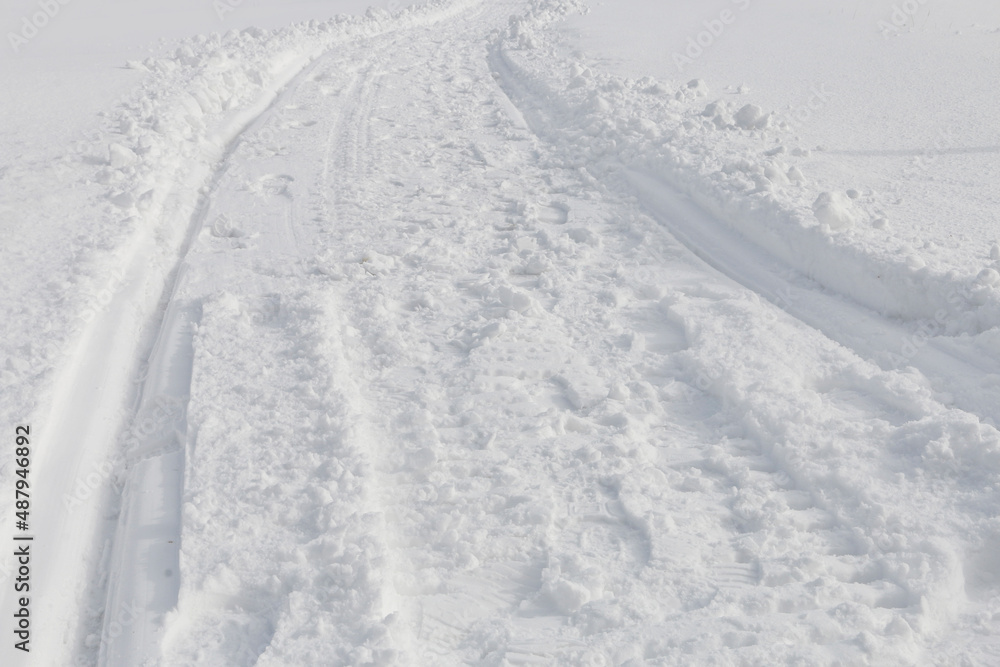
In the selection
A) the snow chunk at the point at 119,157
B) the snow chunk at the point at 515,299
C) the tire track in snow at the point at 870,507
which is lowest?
the tire track in snow at the point at 870,507

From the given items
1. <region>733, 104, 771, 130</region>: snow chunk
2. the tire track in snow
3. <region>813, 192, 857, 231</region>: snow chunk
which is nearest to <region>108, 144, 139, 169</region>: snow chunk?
the tire track in snow

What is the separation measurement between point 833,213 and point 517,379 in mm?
2237

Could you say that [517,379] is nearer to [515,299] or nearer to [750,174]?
[515,299]

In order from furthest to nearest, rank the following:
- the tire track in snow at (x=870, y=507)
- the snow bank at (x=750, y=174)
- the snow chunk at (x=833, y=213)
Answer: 1. the snow chunk at (x=833, y=213)
2. the snow bank at (x=750, y=174)
3. the tire track in snow at (x=870, y=507)

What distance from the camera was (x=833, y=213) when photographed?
447 cm

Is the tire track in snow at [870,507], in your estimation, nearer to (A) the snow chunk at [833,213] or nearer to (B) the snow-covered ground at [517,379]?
(B) the snow-covered ground at [517,379]

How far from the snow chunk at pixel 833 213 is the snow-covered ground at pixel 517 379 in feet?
0.08

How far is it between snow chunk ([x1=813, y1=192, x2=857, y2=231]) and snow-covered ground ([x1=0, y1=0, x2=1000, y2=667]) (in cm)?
2

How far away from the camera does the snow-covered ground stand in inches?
99.6

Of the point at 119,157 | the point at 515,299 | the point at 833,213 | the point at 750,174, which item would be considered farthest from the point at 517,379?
the point at 119,157

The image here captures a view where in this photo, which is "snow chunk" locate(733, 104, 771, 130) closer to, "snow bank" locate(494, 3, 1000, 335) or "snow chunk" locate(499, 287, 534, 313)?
"snow bank" locate(494, 3, 1000, 335)

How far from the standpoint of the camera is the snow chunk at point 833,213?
4.48 meters

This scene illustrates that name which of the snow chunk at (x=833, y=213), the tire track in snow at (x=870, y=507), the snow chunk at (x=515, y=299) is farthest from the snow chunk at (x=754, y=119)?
the snow chunk at (x=515, y=299)

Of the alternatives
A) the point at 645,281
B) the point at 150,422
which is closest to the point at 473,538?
the point at 150,422
